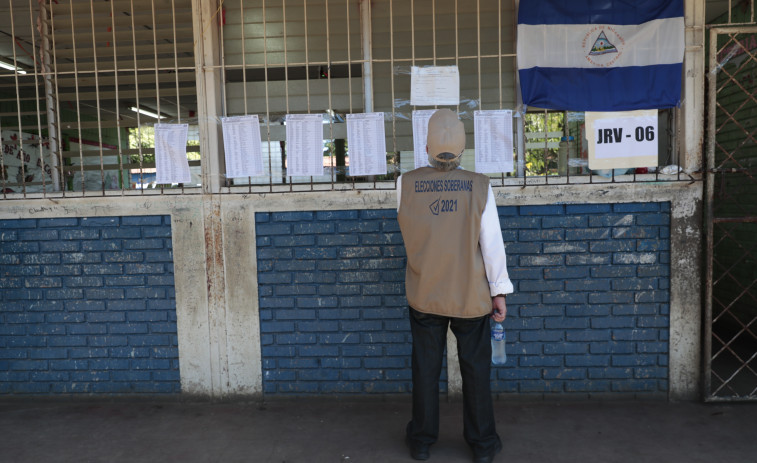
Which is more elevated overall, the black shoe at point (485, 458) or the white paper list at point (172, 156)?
the white paper list at point (172, 156)

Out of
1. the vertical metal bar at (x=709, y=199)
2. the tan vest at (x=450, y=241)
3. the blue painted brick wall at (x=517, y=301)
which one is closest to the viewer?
the tan vest at (x=450, y=241)

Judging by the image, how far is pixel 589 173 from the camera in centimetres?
408

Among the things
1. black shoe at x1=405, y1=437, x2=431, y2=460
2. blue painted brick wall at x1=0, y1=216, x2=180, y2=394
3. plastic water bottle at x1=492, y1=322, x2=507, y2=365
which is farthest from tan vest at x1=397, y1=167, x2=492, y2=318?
blue painted brick wall at x1=0, y1=216, x2=180, y2=394

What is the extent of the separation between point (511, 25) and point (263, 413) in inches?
141

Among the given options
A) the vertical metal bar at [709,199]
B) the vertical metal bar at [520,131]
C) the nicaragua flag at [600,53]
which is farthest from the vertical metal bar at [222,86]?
the vertical metal bar at [709,199]

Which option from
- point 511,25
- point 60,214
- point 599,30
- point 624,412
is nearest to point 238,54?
point 60,214

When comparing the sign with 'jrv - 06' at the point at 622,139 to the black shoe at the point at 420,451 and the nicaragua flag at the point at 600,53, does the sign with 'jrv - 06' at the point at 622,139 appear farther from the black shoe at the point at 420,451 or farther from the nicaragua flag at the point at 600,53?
the black shoe at the point at 420,451

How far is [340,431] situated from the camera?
369 centimetres

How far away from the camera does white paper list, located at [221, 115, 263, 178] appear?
4.16 meters

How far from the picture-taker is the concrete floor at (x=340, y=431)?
3.34 m

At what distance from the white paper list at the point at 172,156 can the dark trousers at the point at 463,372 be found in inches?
86.7

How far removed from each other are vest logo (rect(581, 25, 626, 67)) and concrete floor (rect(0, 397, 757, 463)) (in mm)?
2504

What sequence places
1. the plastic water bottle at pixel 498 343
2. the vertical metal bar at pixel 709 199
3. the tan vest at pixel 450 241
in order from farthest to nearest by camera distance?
the vertical metal bar at pixel 709 199 → the plastic water bottle at pixel 498 343 → the tan vest at pixel 450 241

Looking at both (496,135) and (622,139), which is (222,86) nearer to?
(496,135)
